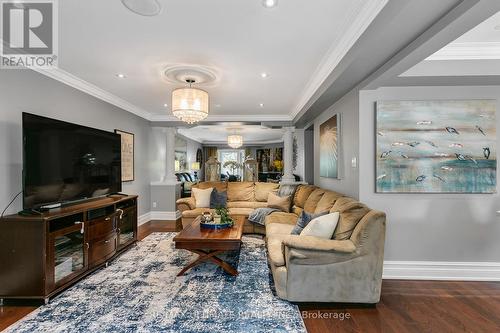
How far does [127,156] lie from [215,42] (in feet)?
11.5

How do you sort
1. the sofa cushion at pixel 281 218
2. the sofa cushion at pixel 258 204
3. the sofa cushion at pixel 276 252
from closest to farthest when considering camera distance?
the sofa cushion at pixel 276 252 → the sofa cushion at pixel 281 218 → the sofa cushion at pixel 258 204

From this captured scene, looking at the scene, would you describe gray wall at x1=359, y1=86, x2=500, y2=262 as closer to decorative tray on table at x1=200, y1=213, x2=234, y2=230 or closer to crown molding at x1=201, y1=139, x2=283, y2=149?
decorative tray on table at x1=200, y1=213, x2=234, y2=230

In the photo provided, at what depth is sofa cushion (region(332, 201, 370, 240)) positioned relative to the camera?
2488 millimetres

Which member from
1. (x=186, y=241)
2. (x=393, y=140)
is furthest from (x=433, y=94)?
(x=186, y=241)

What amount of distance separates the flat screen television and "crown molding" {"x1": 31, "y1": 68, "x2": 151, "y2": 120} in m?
0.81

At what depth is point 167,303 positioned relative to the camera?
2.37 meters

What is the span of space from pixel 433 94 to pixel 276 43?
2.04 metres

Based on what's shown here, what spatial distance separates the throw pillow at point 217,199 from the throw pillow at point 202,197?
0.08 meters

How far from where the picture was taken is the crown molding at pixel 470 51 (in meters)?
2.55

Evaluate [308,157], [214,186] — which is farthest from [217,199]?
[308,157]

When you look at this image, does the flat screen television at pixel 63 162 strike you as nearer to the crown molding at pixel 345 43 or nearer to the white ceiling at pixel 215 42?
the white ceiling at pixel 215 42

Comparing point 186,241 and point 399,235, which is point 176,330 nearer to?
point 186,241

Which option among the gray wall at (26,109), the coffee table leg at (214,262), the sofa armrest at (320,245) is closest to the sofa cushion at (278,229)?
the coffee table leg at (214,262)

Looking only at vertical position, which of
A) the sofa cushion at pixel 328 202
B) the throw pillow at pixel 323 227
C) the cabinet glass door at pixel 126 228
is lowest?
the cabinet glass door at pixel 126 228
